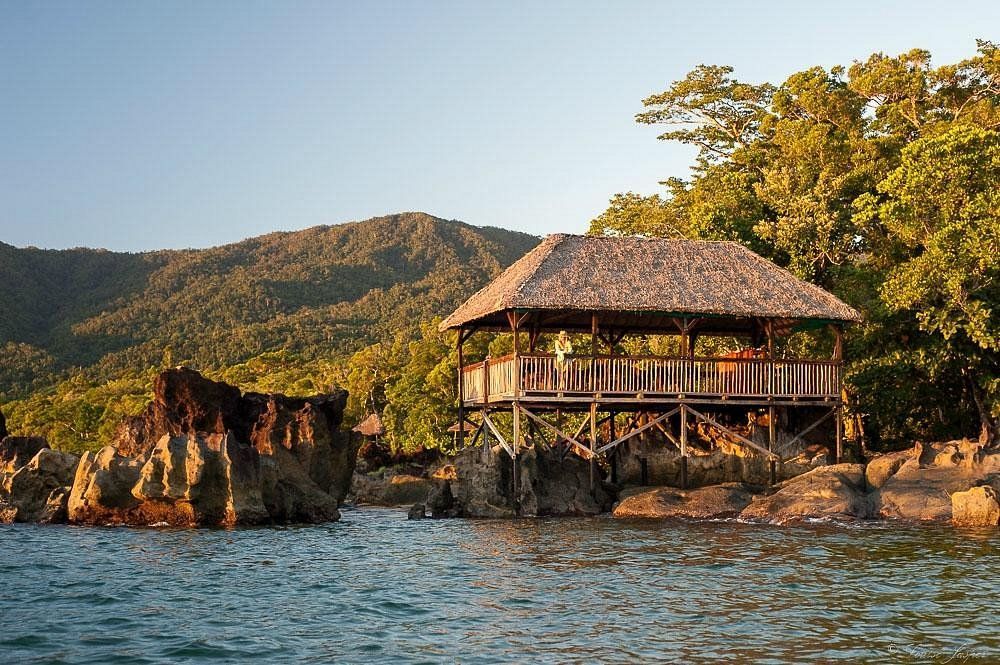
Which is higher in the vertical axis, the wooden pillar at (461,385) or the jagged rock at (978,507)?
the wooden pillar at (461,385)

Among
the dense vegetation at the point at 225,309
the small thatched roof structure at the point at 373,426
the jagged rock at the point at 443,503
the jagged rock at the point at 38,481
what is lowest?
the jagged rock at the point at 443,503

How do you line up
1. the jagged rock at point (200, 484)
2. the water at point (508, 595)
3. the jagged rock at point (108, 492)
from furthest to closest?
the jagged rock at point (108, 492)
the jagged rock at point (200, 484)
the water at point (508, 595)

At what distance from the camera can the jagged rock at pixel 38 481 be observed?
2553 centimetres

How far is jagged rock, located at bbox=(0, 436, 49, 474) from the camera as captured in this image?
2841 cm

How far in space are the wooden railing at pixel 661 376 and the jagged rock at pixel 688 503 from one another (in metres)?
2.24

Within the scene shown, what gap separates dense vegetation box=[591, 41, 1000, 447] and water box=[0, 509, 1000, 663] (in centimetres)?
872

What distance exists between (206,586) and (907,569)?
9.55m

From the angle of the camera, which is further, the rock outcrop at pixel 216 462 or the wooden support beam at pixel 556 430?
the wooden support beam at pixel 556 430

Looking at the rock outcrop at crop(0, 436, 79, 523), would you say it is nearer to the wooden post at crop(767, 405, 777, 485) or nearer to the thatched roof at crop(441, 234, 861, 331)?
the thatched roof at crop(441, 234, 861, 331)

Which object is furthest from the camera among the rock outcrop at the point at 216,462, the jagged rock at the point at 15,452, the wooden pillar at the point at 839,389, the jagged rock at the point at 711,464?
the jagged rock at the point at 15,452

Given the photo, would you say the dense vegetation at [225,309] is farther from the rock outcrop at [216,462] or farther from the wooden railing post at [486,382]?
the rock outcrop at [216,462]

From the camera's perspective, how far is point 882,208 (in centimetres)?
2822

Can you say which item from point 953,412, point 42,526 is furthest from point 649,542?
point 953,412

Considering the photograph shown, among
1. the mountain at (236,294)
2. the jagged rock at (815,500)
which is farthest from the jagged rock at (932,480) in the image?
the mountain at (236,294)
